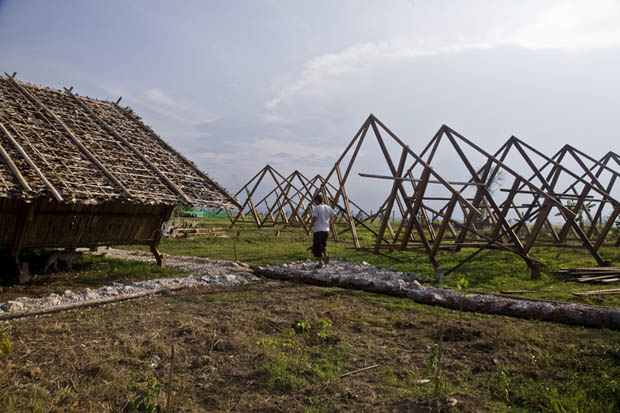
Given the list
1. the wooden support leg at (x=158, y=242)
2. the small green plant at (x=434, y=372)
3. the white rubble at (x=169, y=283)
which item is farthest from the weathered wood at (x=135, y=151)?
the small green plant at (x=434, y=372)

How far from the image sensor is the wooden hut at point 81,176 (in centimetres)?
789

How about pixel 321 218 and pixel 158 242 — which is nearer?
pixel 321 218

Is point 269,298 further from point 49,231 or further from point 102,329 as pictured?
point 49,231

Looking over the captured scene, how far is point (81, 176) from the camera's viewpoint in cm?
839

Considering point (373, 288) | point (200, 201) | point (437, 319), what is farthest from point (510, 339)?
point (200, 201)

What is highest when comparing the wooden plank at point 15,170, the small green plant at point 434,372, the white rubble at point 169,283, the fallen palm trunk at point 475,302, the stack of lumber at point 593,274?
the stack of lumber at point 593,274

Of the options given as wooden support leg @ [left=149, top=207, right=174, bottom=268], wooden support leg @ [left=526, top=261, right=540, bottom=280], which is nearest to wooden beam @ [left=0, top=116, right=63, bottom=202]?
wooden support leg @ [left=149, top=207, right=174, bottom=268]

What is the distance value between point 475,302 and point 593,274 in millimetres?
4465

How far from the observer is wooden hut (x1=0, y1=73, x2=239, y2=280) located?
7.89m

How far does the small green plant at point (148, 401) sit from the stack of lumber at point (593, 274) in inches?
349

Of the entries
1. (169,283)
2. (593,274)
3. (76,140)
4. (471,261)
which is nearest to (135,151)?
(76,140)

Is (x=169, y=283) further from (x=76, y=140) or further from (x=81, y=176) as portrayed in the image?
(x=76, y=140)

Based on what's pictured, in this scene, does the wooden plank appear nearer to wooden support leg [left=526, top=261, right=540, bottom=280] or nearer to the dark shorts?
the dark shorts

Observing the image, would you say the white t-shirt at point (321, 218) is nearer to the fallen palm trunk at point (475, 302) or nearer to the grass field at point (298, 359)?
the fallen palm trunk at point (475, 302)
